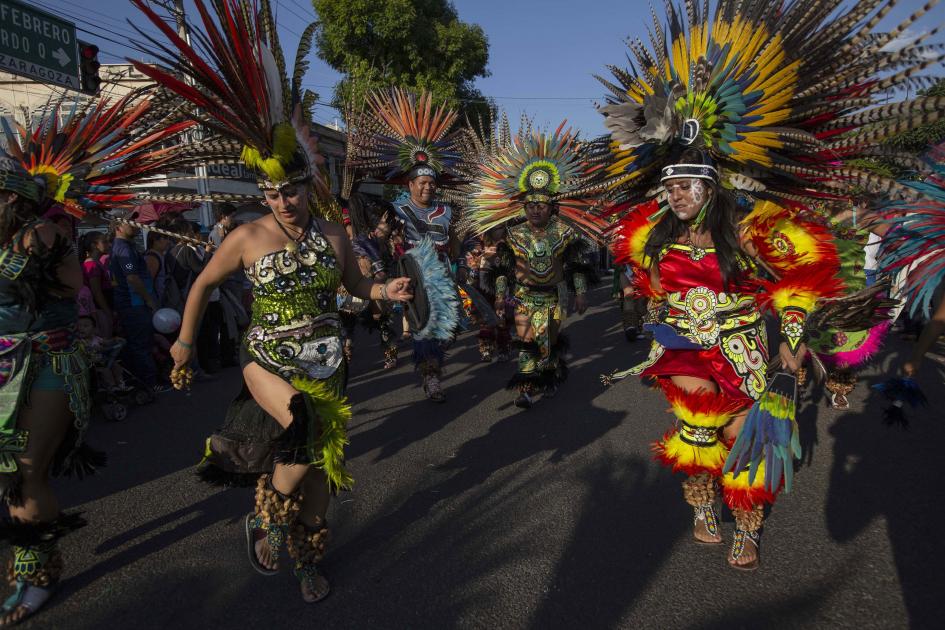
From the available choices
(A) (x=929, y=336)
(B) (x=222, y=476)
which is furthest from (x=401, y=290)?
(A) (x=929, y=336)

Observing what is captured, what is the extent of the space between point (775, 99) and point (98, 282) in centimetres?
661

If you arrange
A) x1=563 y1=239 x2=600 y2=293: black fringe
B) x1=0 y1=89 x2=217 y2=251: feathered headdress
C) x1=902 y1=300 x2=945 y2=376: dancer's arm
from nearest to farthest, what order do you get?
x1=902 y1=300 x2=945 y2=376: dancer's arm
x1=0 y1=89 x2=217 y2=251: feathered headdress
x1=563 y1=239 x2=600 y2=293: black fringe

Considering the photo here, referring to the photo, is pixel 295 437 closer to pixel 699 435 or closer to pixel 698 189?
pixel 699 435

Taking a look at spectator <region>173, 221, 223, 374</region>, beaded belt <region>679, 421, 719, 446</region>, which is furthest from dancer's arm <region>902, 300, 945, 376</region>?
spectator <region>173, 221, 223, 374</region>

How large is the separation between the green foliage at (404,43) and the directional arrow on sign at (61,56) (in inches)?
516

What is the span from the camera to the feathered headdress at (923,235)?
3.26 m

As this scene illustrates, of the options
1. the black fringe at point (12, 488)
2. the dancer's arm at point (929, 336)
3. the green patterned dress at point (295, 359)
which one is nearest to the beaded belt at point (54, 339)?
the black fringe at point (12, 488)

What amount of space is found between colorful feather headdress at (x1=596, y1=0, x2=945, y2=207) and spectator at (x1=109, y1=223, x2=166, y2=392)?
544 centimetres

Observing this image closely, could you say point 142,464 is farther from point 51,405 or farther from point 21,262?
point 21,262

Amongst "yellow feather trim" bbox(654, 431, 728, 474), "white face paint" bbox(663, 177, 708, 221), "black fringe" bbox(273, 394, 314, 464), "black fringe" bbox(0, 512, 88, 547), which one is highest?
"white face paint" bbox(663, 177, 708, 221)

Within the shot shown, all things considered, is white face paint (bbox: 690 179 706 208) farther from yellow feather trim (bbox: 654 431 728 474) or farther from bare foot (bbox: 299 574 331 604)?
bare foot (bbox: 299 574 331 604)

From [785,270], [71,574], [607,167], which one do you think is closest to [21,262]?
[71,574]

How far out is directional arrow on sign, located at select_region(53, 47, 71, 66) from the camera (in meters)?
7.21

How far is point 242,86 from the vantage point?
9.00ft
